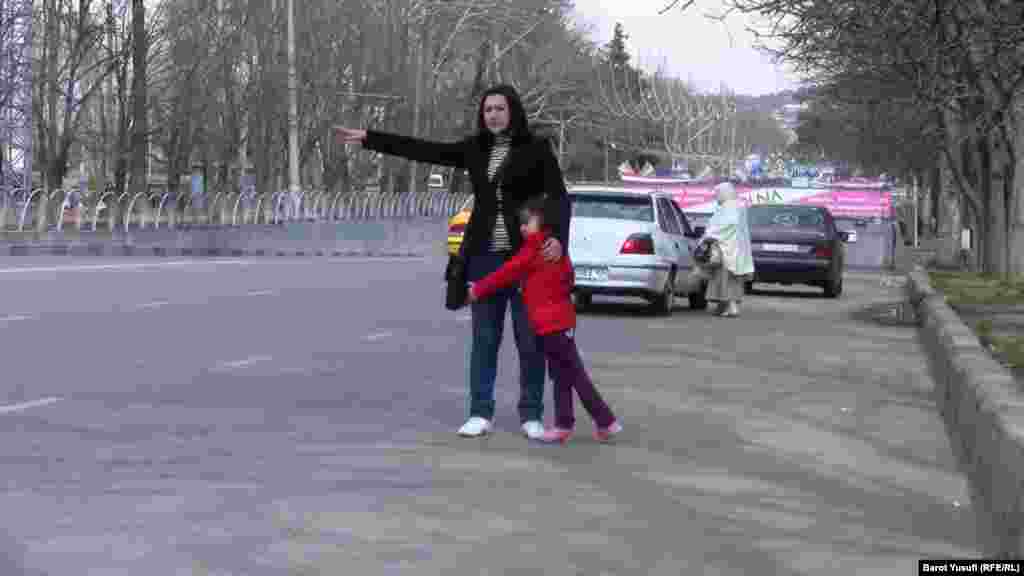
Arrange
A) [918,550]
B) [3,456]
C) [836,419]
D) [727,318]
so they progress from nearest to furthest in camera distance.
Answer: [918,550] → [3,456] → [836,419] → [727,318]

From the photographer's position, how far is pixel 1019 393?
33.8ft

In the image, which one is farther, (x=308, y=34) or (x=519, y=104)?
(x=308, y=34)

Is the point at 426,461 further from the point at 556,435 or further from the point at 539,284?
the point at 539,284

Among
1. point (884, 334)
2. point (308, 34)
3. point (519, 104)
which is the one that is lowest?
point (884, 334)

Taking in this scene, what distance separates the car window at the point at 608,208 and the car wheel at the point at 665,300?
79 cm

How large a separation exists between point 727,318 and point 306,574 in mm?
18587

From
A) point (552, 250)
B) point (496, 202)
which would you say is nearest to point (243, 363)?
point (496, 202)

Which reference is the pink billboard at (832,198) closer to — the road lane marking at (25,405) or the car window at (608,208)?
the car window at (608,208)

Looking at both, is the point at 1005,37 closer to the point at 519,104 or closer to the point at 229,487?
the point at 519,104

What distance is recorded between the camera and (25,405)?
480 inches

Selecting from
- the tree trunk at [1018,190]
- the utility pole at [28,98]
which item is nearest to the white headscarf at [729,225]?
the tree trunk at [1018,190]

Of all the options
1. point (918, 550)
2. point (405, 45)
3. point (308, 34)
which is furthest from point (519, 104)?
point (405, 45)

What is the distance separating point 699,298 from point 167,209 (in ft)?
88.1

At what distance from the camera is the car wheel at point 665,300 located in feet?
83.1
